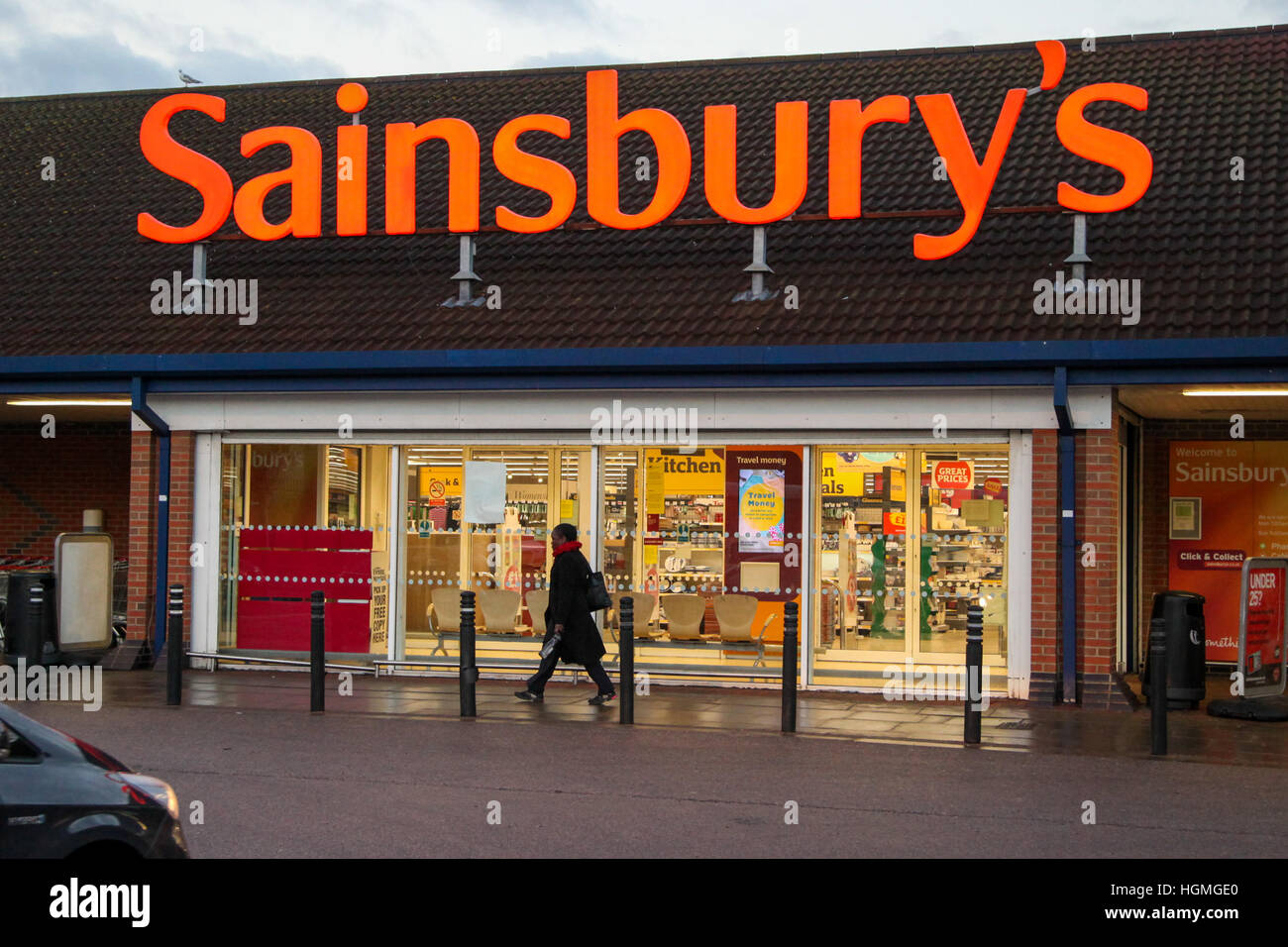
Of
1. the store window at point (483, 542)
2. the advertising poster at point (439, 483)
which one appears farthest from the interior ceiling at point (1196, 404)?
the advertising poster at point (439, 483)

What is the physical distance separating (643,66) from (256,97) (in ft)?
19.6

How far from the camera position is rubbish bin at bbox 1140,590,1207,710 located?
47.1 feet

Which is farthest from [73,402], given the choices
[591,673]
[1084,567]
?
[1084,567]

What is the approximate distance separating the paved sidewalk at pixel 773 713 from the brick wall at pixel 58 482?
534 centimetres

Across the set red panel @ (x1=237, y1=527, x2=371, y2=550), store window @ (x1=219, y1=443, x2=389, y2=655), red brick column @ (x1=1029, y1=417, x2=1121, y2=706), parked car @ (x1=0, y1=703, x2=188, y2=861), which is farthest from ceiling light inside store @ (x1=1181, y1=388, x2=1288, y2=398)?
parked car @ (x1=0, y1=703, x2=188, y2=861)

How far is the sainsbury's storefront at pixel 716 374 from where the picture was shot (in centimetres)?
1487

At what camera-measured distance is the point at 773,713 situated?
14.1m

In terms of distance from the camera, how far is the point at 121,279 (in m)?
18.6

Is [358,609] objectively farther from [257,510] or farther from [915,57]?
[915,57]

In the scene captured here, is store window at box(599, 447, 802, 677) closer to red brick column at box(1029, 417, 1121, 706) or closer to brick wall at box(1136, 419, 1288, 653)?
red brick column at box(1029, 417, 1121, 706)

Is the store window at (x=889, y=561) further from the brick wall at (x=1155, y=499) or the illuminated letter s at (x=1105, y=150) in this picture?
Result: the brick wall at (x=1155, y=499)

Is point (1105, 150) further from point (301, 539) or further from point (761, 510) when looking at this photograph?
point (301, 539)

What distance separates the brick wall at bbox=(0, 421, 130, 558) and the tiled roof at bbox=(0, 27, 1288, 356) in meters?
3.06

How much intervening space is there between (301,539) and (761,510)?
5237mm
